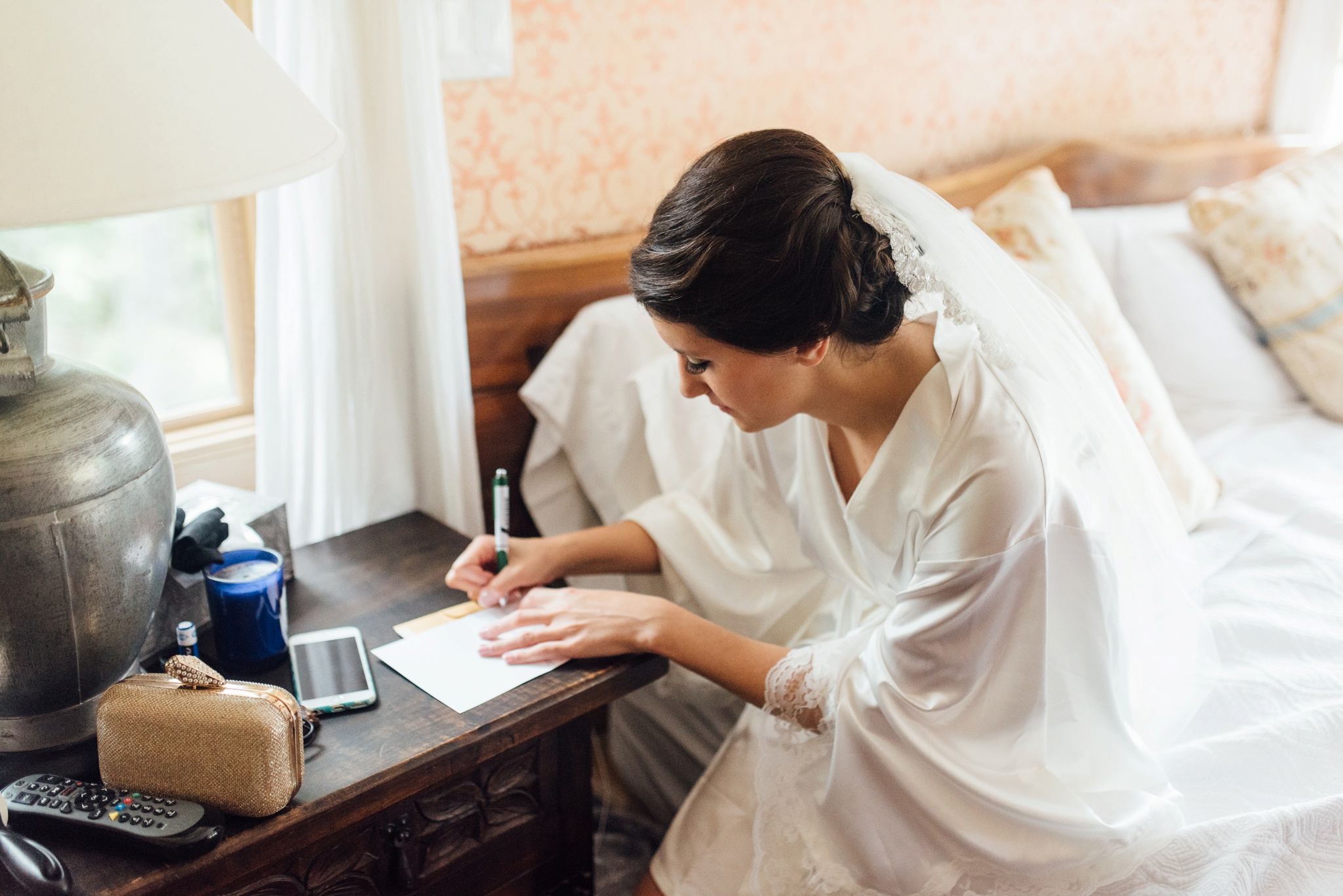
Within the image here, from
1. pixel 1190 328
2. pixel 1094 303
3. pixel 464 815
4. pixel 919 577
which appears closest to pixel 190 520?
pixel 464 815

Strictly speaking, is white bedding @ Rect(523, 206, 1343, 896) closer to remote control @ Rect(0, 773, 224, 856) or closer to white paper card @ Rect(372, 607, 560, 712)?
white paper card @ Rect(372, 607, 560, 712)

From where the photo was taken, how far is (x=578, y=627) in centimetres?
109

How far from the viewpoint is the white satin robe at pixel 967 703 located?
1021 millimetres

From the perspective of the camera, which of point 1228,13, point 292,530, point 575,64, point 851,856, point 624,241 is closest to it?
point 851,856

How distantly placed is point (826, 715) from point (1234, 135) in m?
2.56

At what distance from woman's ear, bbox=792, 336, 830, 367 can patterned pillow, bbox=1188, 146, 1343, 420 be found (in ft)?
4.89

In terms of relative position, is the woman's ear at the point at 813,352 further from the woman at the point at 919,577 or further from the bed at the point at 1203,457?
the bed at the point at 1203,457

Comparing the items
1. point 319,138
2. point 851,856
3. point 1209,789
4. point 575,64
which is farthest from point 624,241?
point 1209,789

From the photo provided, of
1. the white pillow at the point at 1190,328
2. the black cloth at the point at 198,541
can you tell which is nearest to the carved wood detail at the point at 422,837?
the black cloth at the point at 198,541

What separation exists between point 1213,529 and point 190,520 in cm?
148

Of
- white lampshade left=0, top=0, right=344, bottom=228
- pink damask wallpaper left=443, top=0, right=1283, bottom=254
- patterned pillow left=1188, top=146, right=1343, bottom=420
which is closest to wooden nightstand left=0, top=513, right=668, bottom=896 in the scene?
white lampshade left=0, top=0, right=344, bottom=228

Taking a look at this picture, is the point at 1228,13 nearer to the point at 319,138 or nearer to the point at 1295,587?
the point at 1295,587

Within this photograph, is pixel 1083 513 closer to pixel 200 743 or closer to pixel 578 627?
pixel 578 627

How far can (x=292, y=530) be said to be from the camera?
1416 millimetres
